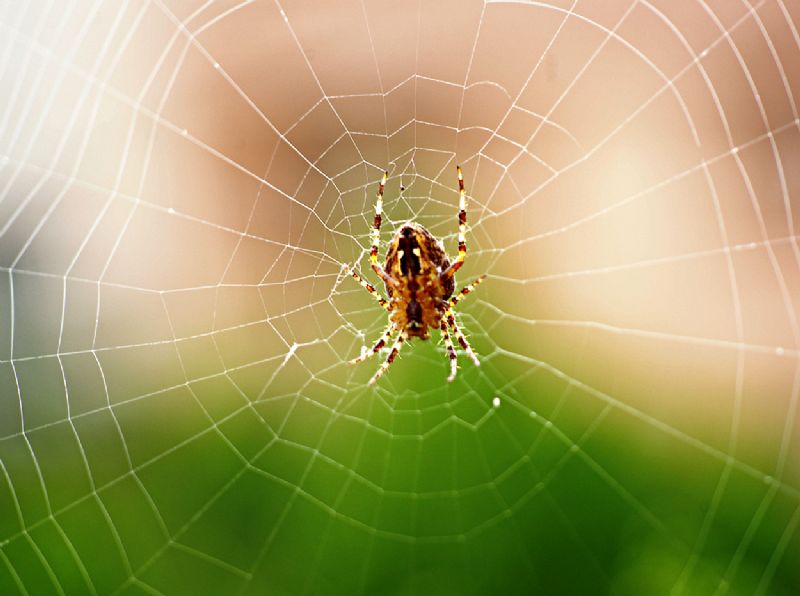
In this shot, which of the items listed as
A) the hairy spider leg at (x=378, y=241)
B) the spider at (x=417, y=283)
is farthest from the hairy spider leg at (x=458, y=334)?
the hairy spider leg at (x=378, y=241)

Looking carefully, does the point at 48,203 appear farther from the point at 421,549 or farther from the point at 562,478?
the point at 562,478

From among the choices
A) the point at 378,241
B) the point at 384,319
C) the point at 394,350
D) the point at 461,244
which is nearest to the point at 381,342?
the point at 394,350

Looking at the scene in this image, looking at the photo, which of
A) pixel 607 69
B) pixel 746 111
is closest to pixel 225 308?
pixel 607 69

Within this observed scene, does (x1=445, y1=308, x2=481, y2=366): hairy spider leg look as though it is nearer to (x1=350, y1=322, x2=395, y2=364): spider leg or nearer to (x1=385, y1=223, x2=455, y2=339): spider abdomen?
(x1=385, y1=223, x2=455, y2=339): spider abdomen

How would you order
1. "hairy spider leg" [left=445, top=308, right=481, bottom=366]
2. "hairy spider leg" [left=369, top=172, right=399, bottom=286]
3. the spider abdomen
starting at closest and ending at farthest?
the spider abdomen → "hairy spider leg" [left=369, top=172, right=399, bottom=286] → "hairy spider leg" [left=445, top=308, right=481, bottom=366]

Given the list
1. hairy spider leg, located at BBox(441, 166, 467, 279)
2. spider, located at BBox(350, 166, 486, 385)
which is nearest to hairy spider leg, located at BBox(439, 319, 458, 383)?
spider, located at BBox(350, 166, 486, 385)

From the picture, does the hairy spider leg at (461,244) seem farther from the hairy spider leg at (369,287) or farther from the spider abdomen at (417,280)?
the hairy spider leg at (369,287)
